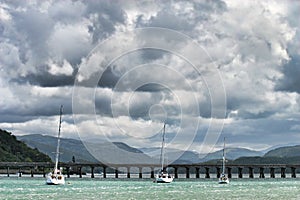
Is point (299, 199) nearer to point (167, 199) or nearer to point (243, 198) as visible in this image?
point (243, 198)

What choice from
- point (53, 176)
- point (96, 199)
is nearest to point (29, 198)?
point (96, 199)

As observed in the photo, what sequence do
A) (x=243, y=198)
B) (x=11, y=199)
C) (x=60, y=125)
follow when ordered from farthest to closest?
(x=60, y=125)
(x=243, y=198)
(x=11, y=199)

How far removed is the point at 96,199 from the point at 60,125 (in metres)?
87.0

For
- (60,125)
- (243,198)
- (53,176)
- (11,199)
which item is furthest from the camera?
(60,125)

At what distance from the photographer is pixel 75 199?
109750 mm

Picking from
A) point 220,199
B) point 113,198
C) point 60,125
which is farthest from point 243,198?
point 60,125

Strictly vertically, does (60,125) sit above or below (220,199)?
above

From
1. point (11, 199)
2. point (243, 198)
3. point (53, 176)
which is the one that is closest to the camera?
point (11, 199)

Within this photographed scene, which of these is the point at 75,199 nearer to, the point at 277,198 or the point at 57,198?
the point at 57,198

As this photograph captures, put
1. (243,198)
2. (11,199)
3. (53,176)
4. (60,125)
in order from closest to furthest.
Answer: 1. (11,199)
2. (243,198)
3. (53,176)
4. (60,125)

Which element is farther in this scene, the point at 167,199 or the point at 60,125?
the point at 60,125

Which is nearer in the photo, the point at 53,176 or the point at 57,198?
the point at 57,198

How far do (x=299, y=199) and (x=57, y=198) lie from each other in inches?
1714

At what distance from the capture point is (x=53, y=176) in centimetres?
18125
